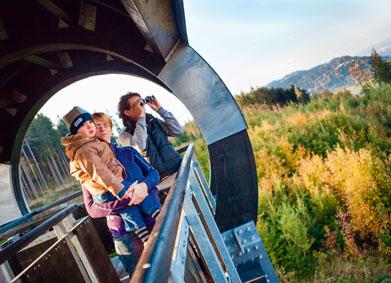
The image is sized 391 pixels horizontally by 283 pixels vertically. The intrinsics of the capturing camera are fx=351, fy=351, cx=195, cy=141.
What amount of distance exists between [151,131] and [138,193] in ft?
5.09

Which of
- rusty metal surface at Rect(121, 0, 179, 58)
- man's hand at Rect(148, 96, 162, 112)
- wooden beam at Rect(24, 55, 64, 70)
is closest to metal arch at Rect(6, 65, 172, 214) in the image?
wooden beam at Rect(24, 55, 64, 70)

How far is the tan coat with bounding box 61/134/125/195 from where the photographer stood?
243 cm

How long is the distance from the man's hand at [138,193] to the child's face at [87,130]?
0.50m

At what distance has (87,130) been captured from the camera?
2564 millimetres

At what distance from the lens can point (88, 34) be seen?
4914 mm

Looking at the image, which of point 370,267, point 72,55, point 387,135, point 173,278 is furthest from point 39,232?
point 387,135

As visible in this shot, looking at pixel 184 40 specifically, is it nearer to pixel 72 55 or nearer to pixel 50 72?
pixel 72 55

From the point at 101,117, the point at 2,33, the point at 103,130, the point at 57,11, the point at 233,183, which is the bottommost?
the point at 233,183

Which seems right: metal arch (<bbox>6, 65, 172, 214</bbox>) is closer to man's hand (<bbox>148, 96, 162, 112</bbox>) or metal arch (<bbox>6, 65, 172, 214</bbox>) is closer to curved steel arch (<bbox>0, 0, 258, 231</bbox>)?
curved steel arch (<bbox>0, 0, 258, 231</bbox>)

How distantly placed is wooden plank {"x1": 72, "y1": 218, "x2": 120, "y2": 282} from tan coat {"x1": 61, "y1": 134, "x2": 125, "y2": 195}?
783 millimetres

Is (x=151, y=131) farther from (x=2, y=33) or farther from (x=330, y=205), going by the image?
(x=330, y=205)

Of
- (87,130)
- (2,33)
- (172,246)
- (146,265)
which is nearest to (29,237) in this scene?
(87,130)

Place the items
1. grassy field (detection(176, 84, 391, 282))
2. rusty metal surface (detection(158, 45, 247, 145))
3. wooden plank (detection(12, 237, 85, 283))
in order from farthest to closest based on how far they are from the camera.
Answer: grassy field (detection(176, 84, 391, 282))
rusty metal surface (detection(158, 45, 247, 145))
wooden plank (detection(12, 237, 85, 283))

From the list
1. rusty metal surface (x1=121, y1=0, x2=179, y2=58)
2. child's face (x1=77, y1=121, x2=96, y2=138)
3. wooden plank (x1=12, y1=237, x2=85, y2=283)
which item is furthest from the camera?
rusty metal surface (x1=121, y1=0, x2=179, y2=58)
